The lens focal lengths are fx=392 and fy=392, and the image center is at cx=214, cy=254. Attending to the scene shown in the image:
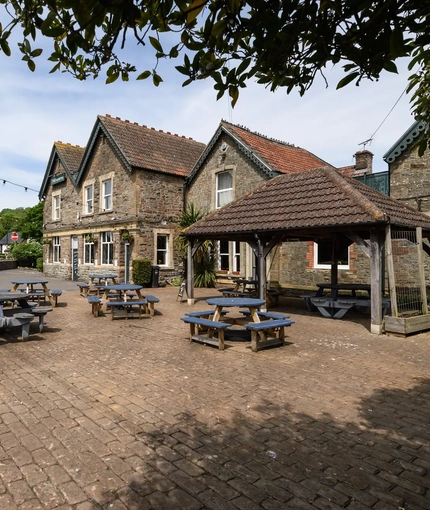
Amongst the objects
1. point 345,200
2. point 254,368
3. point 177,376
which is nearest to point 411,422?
point 254,368

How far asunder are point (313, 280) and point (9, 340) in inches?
497

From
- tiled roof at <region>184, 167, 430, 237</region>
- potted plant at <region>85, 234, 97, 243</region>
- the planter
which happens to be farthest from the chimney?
potted plant at <region>85, 234, 97, 243</region>

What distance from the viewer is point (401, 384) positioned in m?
5.71

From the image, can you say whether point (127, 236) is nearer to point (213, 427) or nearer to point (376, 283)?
point (376, 283)

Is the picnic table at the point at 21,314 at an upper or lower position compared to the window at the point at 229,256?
lower

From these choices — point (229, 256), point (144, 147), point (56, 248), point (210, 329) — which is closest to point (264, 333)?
point (210, 329)

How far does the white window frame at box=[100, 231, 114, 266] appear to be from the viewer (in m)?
23.2

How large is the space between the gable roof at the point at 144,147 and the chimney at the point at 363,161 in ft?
31.8

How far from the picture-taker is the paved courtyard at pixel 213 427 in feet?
9.93

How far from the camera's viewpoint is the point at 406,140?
14.7 metres

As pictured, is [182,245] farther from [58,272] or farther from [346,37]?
[346,37]

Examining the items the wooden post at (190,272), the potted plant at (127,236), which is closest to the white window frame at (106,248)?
the potted plant at (127,236)

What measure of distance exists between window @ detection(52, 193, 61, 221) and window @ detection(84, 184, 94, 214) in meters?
4.67

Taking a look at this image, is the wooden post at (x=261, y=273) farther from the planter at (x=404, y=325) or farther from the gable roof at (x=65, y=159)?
the gable roof at (x=65, y=159)
